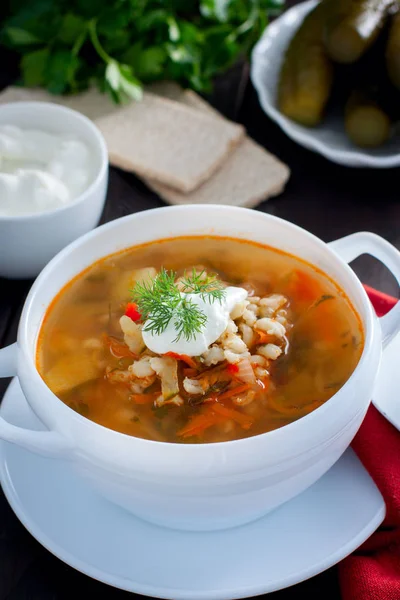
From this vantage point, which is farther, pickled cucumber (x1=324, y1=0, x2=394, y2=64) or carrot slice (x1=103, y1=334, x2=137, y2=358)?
pickled cucumber (x1=324, y1=0, x2=394, y2=64)

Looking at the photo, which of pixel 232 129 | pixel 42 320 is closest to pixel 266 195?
pixel 232 129

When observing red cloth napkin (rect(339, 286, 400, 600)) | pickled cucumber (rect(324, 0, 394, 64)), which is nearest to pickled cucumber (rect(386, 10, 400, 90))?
pickled cucumber (rect(324, 0, 394, 64))

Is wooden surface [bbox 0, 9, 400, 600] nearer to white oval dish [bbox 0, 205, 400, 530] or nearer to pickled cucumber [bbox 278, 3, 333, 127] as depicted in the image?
pickled cucumber [bbox 278, 3, 333, 127]

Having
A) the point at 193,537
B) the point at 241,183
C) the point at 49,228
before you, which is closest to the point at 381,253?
the point at 193,537

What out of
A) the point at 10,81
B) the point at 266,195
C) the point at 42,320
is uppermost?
the point at 42,320

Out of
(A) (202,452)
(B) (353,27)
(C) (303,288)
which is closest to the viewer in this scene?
(A) (202,452)

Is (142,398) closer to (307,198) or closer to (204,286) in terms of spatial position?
(204,286)

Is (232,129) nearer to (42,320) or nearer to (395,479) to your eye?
(42,320)
